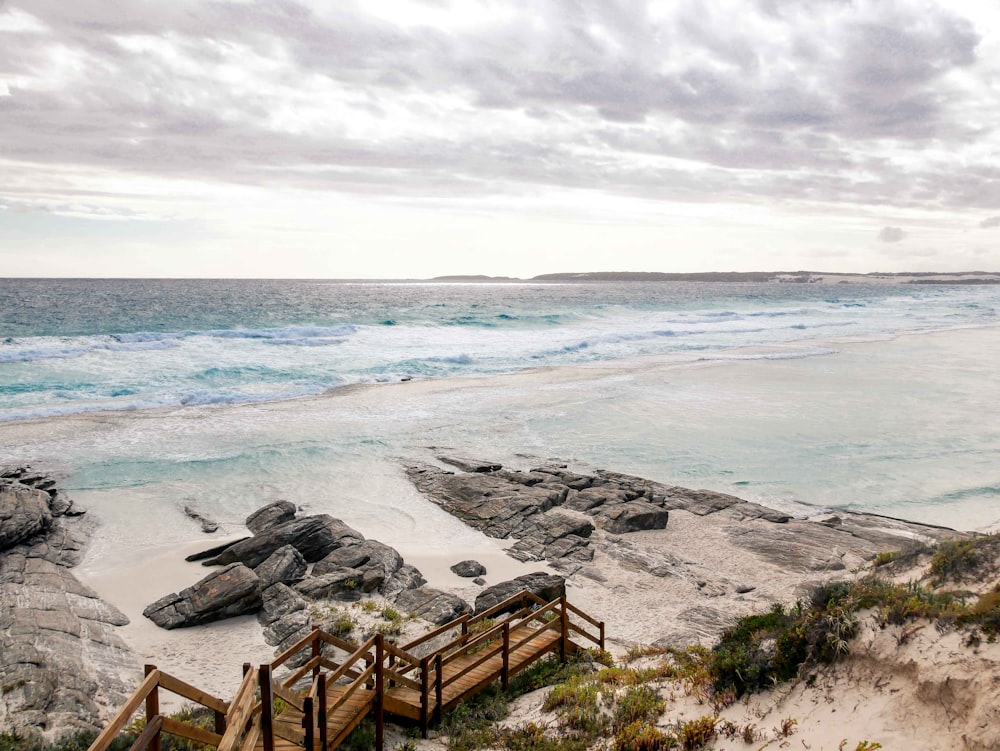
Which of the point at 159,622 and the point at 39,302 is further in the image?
the point at 39,302

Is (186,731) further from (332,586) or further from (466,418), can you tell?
(466,418)

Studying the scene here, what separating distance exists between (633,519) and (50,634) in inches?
483

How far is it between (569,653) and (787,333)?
60.7 metres

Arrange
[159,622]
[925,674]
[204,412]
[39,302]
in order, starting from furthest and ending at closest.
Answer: [39,302]
[204,412]
[159,622]
[925,674]

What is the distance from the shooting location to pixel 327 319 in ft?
266

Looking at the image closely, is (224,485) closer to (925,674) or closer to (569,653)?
(569,653)

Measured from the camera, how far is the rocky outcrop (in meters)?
8.71

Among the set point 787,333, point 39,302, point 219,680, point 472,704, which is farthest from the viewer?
point 39,302

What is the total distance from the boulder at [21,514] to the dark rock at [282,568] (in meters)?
5.44

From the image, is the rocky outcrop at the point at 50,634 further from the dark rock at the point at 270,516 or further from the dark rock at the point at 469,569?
the dark rock at the point at 469,569

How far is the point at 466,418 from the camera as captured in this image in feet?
96.5

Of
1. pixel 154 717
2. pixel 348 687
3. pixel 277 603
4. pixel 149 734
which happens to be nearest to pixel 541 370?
pixel 277 603

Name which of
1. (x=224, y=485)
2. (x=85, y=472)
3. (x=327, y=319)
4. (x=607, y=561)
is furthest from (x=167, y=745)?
(x=327, y=319)

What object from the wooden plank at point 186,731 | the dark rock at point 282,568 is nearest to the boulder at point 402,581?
the dark rock at point 282,568
